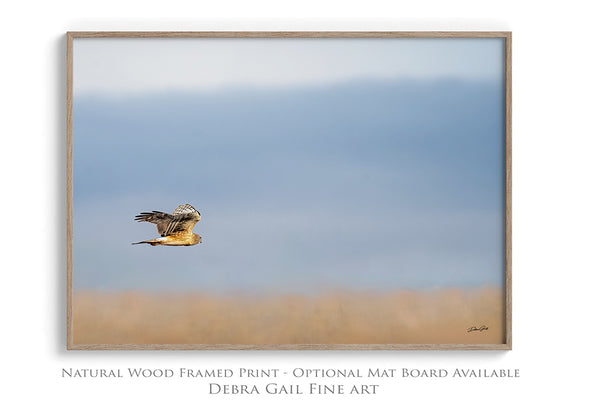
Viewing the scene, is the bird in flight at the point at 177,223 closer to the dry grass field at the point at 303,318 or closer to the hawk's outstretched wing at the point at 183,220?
the hawk's outstretched wing at the point at 183,220

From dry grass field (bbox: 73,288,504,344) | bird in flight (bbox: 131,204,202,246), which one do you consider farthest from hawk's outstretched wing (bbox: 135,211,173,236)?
dry grass field (bbox: 73,288,504,344)

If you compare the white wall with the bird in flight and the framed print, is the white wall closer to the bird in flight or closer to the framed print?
the framed print

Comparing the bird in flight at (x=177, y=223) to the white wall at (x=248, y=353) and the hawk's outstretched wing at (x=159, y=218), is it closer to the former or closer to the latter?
the hawk's outstretched wing at (x=159, y=218)

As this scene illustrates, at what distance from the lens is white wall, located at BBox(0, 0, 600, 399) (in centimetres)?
194

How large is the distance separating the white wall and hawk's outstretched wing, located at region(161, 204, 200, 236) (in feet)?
0.95

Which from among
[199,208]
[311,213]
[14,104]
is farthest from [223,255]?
[14,104]

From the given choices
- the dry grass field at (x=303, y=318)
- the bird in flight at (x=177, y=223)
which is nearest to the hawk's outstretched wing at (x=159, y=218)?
the bird in flight at (x=177, y=223)

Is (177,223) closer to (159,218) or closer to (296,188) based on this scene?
(159,218)

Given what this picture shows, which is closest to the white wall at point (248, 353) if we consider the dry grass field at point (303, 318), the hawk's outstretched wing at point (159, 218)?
the dry grass field at point (303, 318)

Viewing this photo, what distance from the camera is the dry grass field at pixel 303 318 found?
6.32 feet

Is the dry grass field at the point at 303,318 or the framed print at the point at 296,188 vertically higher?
the framed print at the point at 296,188

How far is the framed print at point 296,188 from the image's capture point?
6.31ft

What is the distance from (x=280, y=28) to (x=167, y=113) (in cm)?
37

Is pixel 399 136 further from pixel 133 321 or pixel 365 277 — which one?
pixel 133 321
